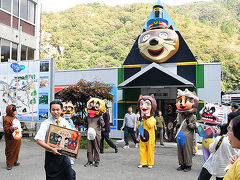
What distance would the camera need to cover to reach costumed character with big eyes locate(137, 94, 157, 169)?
24.2 feet

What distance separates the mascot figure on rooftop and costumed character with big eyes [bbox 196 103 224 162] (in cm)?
729

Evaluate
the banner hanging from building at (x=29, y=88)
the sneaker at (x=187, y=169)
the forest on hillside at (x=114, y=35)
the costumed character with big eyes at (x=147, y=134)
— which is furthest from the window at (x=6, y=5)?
the forest on hillside at (x=114, y=35)

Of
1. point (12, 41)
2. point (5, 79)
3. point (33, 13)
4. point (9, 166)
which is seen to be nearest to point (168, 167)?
point (9, 166)

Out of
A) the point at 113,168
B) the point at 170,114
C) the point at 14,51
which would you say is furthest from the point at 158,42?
the point at 14,51

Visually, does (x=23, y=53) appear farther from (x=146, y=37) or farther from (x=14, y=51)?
(x=146, y=37)

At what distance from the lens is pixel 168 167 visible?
758 centimetres

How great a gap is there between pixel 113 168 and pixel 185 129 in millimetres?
2210

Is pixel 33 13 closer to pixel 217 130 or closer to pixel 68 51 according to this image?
pixel 217 130

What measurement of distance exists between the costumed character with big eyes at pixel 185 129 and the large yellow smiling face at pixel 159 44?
19.6ft

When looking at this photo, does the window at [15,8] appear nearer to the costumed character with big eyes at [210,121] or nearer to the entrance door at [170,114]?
the entrance door at [170,114]

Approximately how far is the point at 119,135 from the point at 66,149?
9.94 meters

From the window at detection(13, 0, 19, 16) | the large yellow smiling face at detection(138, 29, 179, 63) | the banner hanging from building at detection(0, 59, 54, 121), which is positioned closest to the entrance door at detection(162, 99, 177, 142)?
the large yellow smiling face at detection(138, 29, 179, 63)

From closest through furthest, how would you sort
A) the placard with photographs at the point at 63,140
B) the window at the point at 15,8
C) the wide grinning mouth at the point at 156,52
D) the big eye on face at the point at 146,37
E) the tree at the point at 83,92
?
the placard with photographs at the point at 63,140 < the tree at the point at 83,92 < the wide grinning mouth at the point at 156,52 < the big eye on face at the point at 146,37 < the window at the point at 15,8

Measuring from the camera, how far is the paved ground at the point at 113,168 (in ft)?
21.2
